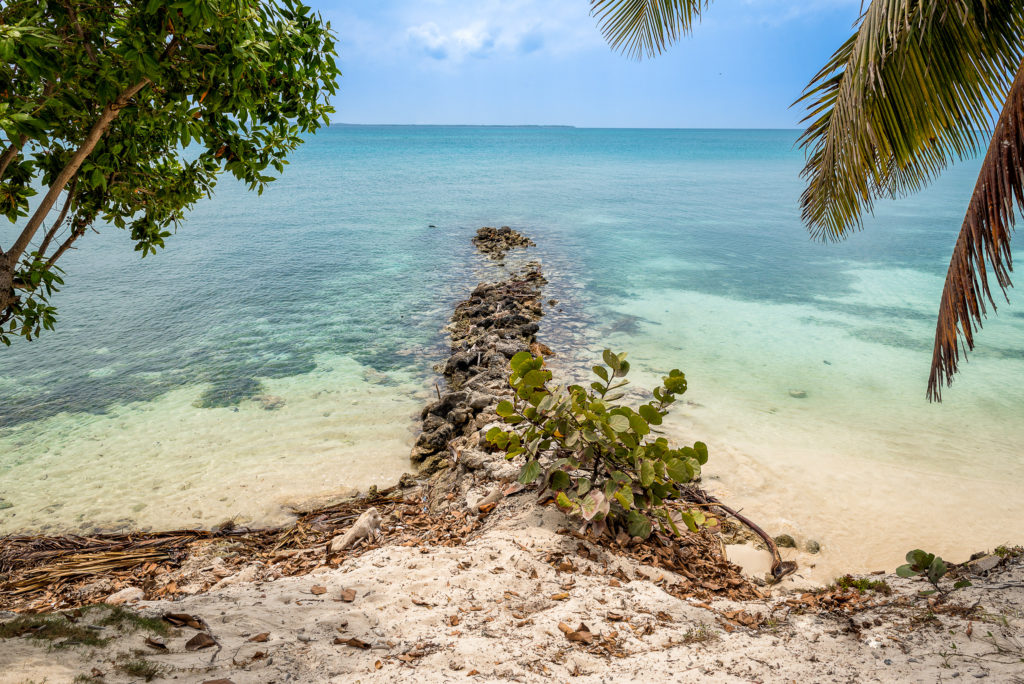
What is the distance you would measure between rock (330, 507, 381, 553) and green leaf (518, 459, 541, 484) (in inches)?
63.1

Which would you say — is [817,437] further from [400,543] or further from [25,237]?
[25,237]

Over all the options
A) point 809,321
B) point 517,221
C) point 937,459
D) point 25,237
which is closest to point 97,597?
point 25,237

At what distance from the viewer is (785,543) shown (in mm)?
5160

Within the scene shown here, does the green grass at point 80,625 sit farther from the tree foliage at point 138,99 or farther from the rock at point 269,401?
the rock at point 269,401

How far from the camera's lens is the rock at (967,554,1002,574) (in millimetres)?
3498

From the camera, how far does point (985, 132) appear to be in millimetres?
3453

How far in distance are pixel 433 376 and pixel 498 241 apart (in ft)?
37.0

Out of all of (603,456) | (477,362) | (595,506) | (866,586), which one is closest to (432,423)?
(477,362)

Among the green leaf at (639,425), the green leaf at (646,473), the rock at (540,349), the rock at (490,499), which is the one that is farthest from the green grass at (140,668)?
the rock at (540,349)

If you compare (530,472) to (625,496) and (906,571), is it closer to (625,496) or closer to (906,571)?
(625,496)

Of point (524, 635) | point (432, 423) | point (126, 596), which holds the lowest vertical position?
point (126, 596)

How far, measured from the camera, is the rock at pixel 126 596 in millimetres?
4129

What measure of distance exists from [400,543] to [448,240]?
57.7ft

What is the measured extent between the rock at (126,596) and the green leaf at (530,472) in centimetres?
295
